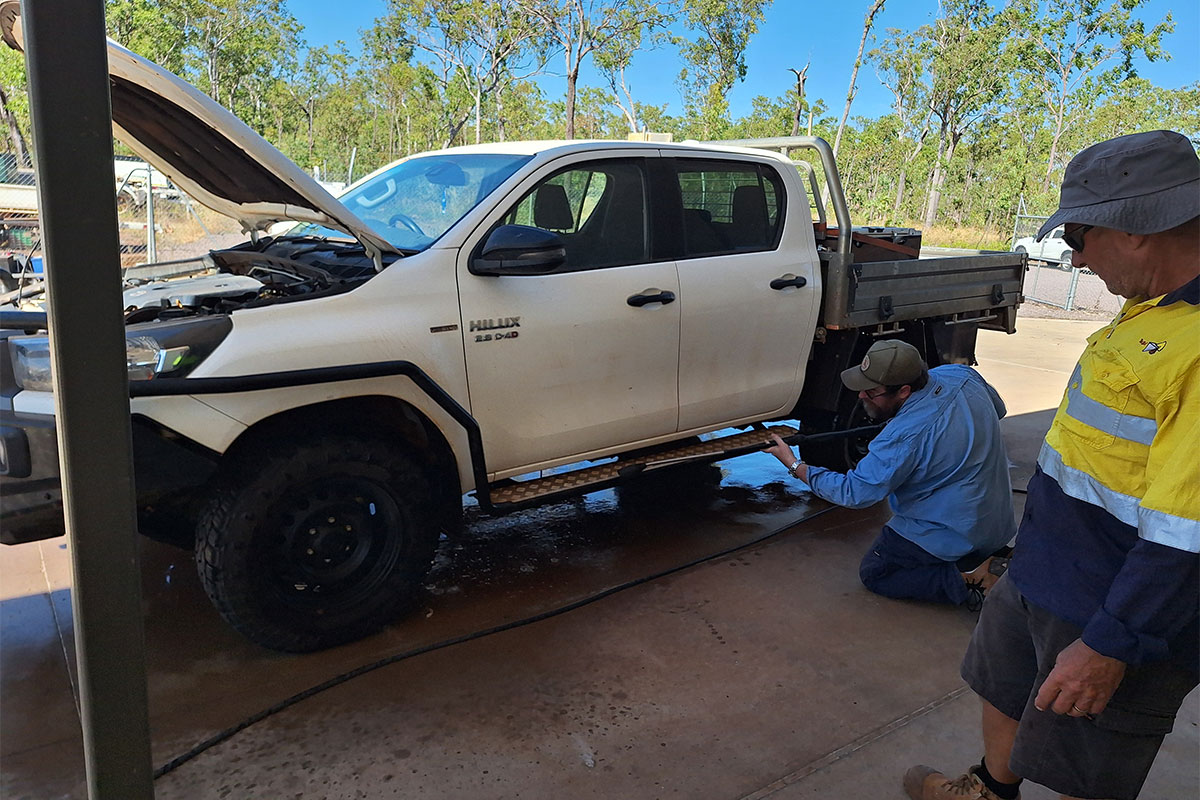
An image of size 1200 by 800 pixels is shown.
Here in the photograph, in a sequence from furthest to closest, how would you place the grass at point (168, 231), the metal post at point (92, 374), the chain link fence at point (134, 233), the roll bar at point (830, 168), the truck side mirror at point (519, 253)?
the grass at point (168, 231)
the roll bar at point (830, 168)
the chain link fence at point (134, 233)
the truck side mirror at point (519, 253)
the metal post at point (92, 374)

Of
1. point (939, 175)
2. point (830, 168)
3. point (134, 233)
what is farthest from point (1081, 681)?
point (939, 175)

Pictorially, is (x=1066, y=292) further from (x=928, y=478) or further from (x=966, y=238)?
(x=928, y=478)

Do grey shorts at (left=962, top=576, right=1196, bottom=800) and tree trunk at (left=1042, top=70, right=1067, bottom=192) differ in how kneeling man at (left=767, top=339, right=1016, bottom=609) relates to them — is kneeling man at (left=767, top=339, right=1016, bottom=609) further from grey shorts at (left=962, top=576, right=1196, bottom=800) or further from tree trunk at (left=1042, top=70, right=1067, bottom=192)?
tree trunk at (left=1042, top=70, right=1067, bottom=192)

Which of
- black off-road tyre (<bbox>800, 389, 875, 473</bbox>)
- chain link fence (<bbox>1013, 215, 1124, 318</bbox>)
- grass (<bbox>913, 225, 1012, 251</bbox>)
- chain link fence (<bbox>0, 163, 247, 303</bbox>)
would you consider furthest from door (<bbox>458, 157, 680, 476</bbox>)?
grass (<bbox>913, 225, 1012, 251</bbox>)

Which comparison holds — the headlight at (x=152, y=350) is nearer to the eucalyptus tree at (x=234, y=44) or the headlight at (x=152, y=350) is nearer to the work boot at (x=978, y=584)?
the work boot at (x=978, y=584)

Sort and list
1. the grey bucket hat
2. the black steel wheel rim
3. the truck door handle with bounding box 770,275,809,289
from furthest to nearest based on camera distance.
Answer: the truck door handle with bounding box 770,275,809,289
the black steel wheel rim
the grey bucket hat

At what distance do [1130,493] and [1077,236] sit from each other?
0.55 metres

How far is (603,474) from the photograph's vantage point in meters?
3.98

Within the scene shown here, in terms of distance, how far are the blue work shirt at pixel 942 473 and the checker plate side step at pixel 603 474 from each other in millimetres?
661

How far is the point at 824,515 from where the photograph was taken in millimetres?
4988

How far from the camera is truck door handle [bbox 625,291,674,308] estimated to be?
3.90 m

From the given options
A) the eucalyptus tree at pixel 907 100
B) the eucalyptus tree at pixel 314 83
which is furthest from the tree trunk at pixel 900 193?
the eucalyptus tree at pixel 314 83

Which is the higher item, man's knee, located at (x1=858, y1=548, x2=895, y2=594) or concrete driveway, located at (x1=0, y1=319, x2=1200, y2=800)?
man's knee, located at (x1=858, y1=548, x2=895, y2=594)

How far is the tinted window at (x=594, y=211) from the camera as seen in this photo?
3848 mm
